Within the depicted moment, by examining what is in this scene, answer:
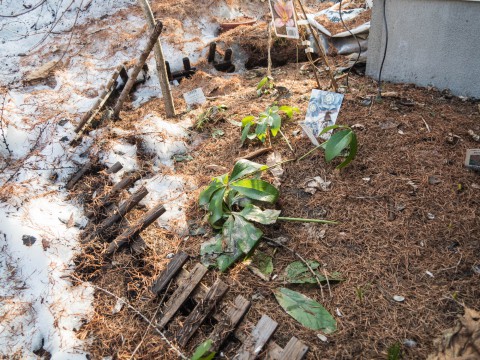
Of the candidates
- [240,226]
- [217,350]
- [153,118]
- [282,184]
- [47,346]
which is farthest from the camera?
[153,118]

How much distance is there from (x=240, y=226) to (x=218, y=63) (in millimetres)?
3738

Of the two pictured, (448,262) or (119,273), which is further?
(119,273)

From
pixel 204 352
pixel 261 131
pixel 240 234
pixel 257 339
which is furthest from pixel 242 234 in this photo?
pixel 261 131

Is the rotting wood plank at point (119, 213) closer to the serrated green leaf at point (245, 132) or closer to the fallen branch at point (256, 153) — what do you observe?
the fallen branch at point (256, 153)

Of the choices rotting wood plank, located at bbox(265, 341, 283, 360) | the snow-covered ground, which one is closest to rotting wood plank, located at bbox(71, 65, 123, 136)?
the snow-covered ground

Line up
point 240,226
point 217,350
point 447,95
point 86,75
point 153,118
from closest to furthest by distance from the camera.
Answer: point 217,350 → point 240,226 → point 447,95 → point 153,118 → point 86,75

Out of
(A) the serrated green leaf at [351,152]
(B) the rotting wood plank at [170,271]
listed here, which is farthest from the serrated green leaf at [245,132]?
(B) the rotting wood plank at [170,271]

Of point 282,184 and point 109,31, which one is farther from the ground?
point 109,31

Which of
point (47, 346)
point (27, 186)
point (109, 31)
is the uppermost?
point (109, 31)

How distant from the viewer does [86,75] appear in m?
5.16

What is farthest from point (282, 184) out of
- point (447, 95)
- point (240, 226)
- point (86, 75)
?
Result: point (86, 75)

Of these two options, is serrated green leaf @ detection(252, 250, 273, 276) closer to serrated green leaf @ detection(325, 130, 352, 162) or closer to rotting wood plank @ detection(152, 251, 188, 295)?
rotting wood plank @ detection(152, 251, 188, 295)

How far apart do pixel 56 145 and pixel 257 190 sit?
2394 millimetres

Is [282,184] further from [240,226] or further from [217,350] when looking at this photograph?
[217,350]
